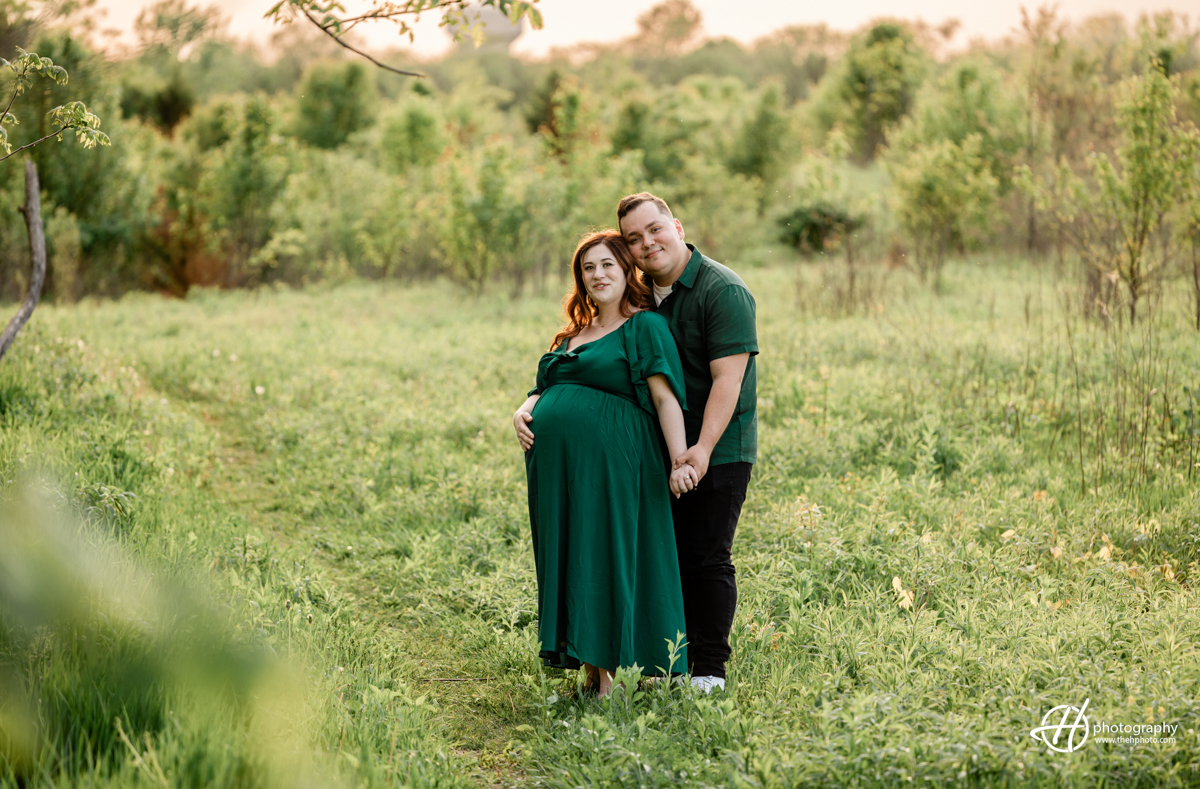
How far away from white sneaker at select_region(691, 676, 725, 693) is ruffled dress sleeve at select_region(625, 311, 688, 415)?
1.11 m

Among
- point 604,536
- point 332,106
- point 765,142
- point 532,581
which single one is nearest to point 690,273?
point 604,536

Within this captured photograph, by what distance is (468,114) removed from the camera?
37.1 m

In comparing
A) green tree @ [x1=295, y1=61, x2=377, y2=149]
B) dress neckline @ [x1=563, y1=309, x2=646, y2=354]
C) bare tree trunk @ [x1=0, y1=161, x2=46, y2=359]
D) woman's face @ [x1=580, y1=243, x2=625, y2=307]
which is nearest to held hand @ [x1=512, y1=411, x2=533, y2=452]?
dress neckline @ [x1=563, y1=309, x2=646, y2=354]

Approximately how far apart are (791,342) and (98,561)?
7.15 meters

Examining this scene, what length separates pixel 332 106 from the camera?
1565 inches

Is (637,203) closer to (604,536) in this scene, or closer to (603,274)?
(603,274)

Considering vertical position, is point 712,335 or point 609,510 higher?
point 712,335

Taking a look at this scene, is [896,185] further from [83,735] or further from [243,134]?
[83,735]

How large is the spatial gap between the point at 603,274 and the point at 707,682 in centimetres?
173

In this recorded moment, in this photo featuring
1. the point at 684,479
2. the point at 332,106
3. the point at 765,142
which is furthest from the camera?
the point at 332,106

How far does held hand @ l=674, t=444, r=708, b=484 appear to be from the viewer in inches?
127

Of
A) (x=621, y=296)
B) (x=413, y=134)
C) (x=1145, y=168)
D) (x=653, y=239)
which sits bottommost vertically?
(x=621, y=296)

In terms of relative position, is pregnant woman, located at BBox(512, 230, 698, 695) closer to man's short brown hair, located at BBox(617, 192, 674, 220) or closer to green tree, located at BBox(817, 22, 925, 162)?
man's short brown hair, located at BBox(617, 192, 674, 220)

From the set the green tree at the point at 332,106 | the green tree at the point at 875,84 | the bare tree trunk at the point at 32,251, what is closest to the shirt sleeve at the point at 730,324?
the bare tree trunk at the point at 32,251
